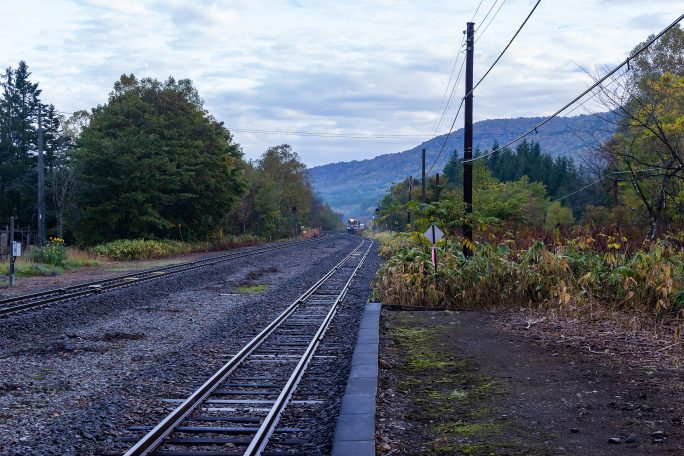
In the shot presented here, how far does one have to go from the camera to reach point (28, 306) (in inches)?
660

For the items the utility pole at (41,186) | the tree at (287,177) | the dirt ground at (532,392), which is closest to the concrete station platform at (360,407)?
the dirt ground at (532,392)

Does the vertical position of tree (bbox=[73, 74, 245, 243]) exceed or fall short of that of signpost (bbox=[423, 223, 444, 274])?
it exceeds it

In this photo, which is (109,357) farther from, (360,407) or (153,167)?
(153,167)

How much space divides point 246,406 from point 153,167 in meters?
36.4

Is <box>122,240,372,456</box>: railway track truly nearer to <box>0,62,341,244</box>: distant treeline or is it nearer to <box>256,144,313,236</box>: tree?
<box>0,62,341,244</box>: distant treeline

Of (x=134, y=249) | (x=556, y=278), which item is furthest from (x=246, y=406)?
(x=134, y=249)

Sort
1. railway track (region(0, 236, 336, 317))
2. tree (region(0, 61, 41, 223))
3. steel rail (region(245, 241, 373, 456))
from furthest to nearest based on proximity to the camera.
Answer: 1. tree (region(0, 61, 41, 223))
2. railway track (region(0, 236, 336, 317))
3. steel rail (region(245, 241, 373, 456))

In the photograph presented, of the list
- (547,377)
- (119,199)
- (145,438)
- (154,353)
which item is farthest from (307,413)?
(119,199)

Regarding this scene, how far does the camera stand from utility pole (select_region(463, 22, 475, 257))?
66.8 ft

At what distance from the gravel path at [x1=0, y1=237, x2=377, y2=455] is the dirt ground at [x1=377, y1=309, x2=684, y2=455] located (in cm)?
268

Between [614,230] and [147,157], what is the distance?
32.0 meters

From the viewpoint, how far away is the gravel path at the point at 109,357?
7.29 meters

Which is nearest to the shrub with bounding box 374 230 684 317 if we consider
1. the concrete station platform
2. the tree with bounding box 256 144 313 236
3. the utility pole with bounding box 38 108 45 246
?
the concrete station platform

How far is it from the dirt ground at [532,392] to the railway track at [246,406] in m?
1.05
